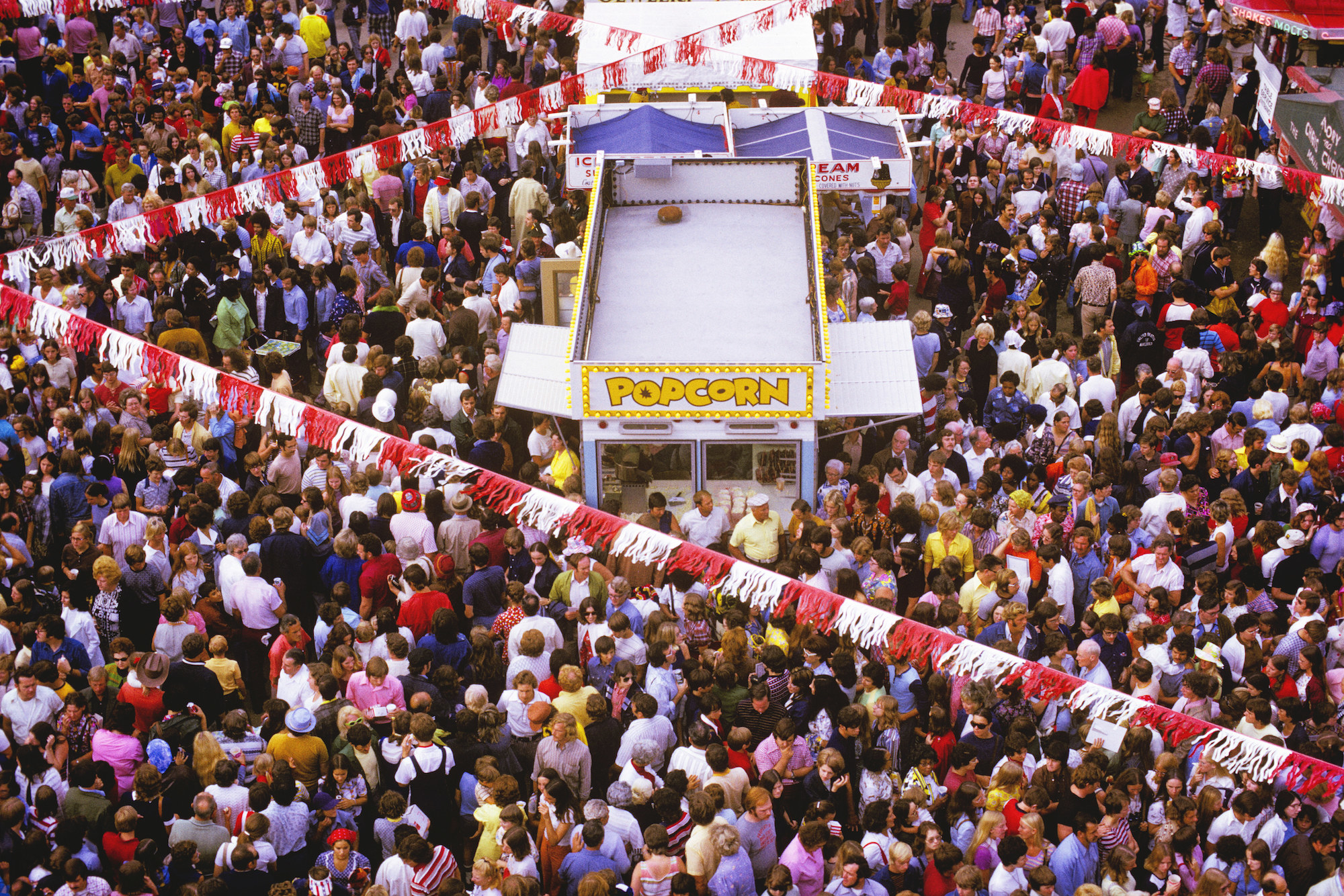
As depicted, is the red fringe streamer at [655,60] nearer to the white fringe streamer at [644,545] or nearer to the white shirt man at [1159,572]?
the white fringe streamer at [644,545]

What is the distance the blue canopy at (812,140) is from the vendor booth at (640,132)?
383 mm

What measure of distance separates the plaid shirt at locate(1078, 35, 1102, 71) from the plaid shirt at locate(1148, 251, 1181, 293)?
274 inches

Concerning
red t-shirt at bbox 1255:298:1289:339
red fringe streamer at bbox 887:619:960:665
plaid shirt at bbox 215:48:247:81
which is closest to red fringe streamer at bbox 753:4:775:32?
plaid shirt at bbox 215:48:247:81

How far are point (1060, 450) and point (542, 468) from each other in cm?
459

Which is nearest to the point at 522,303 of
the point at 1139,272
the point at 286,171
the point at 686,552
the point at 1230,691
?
the point at 286,171

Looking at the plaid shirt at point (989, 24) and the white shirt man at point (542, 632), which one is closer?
the white shirt man at point (542, 632)

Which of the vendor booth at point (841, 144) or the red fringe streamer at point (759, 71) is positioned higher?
the red fringe streamer at point (759, 71)

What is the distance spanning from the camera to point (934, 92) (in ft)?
65.7

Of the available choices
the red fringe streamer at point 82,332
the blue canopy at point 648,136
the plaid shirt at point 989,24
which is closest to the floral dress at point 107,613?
the red fringe streamer at point 82,332

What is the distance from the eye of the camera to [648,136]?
17.7 m

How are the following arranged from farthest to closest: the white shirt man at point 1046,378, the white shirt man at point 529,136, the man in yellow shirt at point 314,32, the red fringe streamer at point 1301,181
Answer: the man in yellow shirt at point 314,32
the white shirt man at point 529,136
the red fringe streamer at point 1301,181
the white shirt man at point 1046,378

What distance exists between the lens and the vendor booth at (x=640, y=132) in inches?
681

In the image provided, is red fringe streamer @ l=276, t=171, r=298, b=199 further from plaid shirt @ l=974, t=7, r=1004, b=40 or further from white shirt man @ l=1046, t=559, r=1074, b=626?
plaid shirt @ l=974, t=7, r=1004, b=40

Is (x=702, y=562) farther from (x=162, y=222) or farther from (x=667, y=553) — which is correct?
(x=162, y=222)
